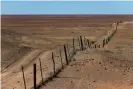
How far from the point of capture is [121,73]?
67.3 ft

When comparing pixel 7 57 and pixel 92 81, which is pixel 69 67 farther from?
pixel 7 57

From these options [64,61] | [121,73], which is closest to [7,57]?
[64,61]

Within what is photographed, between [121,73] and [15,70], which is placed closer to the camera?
[121,73]

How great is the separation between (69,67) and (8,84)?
10.3 ft

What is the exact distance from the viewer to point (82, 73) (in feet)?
66.2

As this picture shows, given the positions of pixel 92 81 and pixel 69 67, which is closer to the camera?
pixel 92 81

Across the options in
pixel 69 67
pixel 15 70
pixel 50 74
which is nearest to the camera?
pixel 50 74

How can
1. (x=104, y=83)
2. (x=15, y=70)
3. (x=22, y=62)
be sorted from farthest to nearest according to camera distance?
(x=22, y=62) → (x=15, y=70) → (x=104, y=83)

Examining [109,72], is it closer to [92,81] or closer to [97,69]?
[97,69]

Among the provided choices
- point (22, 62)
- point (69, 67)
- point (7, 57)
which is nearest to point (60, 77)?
point (69, 67)

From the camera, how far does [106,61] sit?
23062mm

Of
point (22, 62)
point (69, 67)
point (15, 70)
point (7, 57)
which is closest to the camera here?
point (69, 67)

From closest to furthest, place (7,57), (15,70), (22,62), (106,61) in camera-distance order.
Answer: (106,61) < (15,70) < (22,62) < (7,57)

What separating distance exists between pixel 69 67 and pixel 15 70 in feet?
20.5
